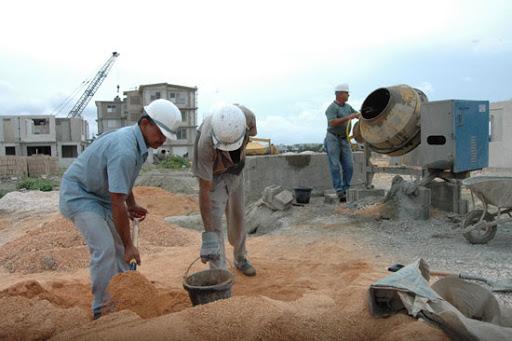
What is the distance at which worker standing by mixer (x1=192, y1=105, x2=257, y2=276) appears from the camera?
125 inches

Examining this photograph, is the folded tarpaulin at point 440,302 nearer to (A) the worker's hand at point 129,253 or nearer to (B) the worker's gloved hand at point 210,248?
(B) the worker's gloved hand at point 210,248

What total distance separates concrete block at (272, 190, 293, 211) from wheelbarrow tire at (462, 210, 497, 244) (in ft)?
10.1

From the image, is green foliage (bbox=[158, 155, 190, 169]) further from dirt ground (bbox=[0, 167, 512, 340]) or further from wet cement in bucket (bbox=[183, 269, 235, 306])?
wet cement in bucket (bbox=[183, 269, 235, 306])

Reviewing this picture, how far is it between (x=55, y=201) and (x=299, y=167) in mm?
8834

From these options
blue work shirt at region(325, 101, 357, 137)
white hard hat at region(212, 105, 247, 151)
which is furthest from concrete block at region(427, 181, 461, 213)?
white hard hat at region(212, 105, 247, 151)

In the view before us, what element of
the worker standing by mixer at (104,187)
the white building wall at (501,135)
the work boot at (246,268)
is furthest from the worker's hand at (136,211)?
the white building wall at (501,135)

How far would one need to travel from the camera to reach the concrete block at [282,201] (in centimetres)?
697

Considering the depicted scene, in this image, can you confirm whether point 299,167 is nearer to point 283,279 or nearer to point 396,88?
point 396,88

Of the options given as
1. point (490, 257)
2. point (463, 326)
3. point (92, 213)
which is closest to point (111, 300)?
point (92, 213)

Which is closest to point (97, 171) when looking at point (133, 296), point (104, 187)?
point (104, 187)

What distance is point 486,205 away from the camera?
14.1ft

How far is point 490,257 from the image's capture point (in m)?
3.94

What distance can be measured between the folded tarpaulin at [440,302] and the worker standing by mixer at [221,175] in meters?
1.40

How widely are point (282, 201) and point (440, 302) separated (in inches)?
190
